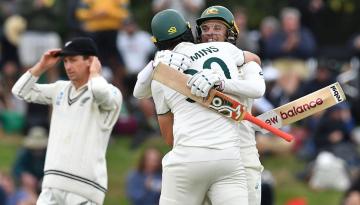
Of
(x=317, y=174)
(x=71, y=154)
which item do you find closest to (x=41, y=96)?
(x=71, y=154)

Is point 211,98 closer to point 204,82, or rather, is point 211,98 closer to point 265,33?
point 204,82

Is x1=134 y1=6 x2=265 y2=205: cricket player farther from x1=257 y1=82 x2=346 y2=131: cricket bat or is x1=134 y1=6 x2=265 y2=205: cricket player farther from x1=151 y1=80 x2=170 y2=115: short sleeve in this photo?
x1=257 y1=82 x2=346 y2=131: cricket bat

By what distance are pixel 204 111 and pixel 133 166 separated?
975cm

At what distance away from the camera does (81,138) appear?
12797 mm

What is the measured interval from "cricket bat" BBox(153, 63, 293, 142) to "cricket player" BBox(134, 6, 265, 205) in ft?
0.23

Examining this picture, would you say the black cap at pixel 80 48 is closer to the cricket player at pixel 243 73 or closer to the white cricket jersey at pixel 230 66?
the cricket player at pixel 243 73

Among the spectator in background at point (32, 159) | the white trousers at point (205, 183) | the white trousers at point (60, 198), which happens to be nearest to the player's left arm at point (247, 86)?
the white trousers at point (205, 183)

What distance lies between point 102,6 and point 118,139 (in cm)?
226

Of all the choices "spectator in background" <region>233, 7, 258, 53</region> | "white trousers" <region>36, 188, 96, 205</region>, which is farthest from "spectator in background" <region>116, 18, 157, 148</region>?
"white trousers" <region>36, 188, 96, 205</region>

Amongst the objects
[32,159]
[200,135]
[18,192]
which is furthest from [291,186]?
[200,135]

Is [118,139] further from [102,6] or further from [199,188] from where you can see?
[199,188]

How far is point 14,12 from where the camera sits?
24.1 metres

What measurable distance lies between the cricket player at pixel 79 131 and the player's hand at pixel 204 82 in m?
1.97

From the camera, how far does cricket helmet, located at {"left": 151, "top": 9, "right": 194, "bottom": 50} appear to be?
11.3 metres
